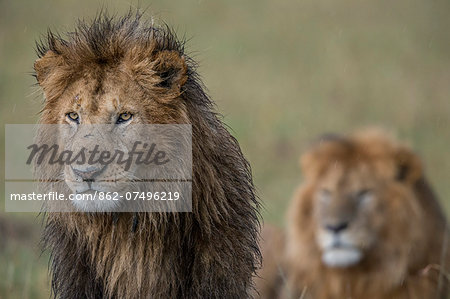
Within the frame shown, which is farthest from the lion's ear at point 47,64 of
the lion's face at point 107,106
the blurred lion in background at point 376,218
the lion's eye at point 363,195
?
the lion's eye at point 363,195

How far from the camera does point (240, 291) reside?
11.7 feet

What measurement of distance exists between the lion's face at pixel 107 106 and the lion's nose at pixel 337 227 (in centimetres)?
247

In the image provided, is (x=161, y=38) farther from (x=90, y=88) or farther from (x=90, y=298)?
(x=90, y=298)

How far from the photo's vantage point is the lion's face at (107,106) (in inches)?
123

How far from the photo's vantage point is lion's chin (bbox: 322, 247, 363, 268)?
564 centimetres

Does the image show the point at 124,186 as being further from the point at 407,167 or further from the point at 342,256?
the point at 407,167

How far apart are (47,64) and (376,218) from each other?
116 inches

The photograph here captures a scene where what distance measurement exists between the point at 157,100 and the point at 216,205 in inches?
20.8

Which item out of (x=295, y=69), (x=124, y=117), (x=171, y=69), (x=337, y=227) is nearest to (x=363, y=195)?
(x=337, y=227)

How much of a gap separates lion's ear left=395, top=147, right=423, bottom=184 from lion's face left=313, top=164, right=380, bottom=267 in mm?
211

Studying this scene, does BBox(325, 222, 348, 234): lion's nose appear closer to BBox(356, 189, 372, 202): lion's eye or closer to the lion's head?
BBox(356, 189, 372, 202): lion's eye

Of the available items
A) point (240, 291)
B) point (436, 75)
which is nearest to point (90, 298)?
point (240, 291)

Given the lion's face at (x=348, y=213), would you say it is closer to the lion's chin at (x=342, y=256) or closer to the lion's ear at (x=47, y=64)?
the lion's chin at (x=342, y=256)

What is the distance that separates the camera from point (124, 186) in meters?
3.16
